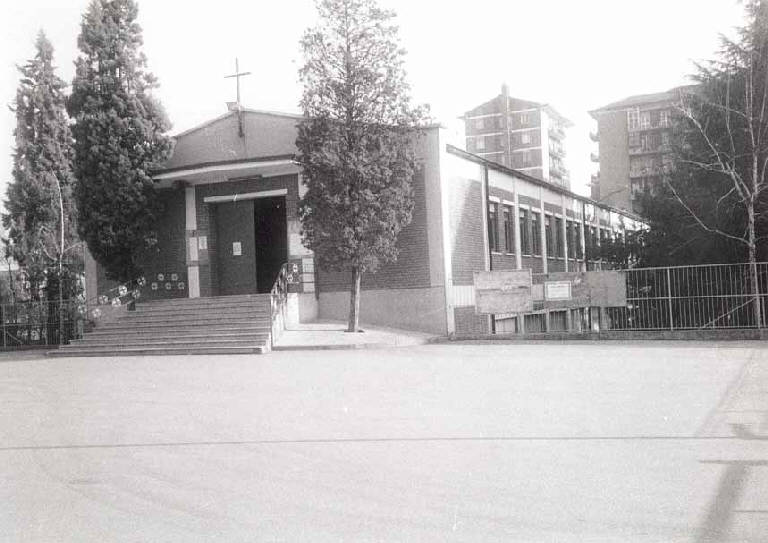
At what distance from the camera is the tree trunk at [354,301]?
74.6 ft

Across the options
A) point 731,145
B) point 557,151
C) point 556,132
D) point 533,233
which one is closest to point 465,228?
point 731,145

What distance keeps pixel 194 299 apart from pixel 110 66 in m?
8.42

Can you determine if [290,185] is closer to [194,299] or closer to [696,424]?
[194,299]

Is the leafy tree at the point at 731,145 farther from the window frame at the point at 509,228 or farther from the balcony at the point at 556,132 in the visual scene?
the balcony at the point at 556,132

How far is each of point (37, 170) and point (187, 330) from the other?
1874 centimetres

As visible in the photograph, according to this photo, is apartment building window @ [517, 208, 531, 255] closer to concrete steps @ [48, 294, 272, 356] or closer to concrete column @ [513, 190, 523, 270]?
concrete column @ [513, 190, 523, 270]

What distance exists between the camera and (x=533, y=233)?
35500 mm

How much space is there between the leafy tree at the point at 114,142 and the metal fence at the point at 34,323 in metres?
2.72

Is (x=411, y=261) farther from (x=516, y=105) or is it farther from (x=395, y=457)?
(x=516, y=105)

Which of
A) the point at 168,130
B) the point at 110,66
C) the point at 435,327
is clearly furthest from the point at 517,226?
the point at 110,66

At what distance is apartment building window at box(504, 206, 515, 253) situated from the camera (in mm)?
31906

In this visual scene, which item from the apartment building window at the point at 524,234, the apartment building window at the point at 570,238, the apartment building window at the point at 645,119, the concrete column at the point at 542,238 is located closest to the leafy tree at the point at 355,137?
the apartment building window at the point at 524,234

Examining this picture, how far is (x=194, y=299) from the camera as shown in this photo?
954 inches

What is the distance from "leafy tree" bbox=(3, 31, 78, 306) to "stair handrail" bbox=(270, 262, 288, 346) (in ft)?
49.6
